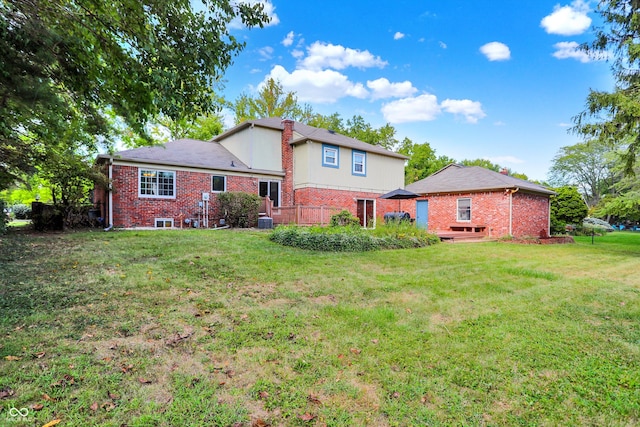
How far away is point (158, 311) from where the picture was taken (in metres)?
3.96

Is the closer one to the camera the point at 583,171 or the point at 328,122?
the point at 328,122

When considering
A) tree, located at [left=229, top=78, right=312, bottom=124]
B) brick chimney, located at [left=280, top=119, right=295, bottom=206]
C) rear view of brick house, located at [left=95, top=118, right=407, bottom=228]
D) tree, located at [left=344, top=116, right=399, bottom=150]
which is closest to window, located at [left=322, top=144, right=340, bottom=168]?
rear view of brick house, located at [left=95, top=118, right=407, bottom=228]

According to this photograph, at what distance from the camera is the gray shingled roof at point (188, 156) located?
14.0 meters

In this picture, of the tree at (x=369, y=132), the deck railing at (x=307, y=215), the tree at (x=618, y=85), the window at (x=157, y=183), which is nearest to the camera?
the tree at (x=618, y=85)

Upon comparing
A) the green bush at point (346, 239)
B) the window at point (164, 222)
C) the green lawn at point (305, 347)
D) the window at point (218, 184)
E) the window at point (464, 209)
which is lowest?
the green lawn at point (305, 347)

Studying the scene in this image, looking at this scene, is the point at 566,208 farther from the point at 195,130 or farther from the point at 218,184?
the point at 195,130

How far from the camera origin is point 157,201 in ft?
46.4

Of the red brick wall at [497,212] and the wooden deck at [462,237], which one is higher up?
the red brick wall at [497,212]

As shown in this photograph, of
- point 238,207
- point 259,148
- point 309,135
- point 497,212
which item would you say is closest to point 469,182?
point 497,212

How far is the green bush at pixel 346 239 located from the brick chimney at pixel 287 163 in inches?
306

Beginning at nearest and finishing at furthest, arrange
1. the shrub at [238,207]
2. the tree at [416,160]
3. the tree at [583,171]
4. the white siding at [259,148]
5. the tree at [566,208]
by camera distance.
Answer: the shrub at [238,207]
the white siding at [259,148]
the tree at [566,208]
the tree at [416,160]
the tree at [583,171]

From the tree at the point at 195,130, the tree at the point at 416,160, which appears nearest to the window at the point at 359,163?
the tree at the point at 195,130

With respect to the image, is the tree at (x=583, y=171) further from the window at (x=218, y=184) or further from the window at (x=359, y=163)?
the window at (x=218, y=184)

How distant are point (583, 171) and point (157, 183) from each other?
55686mm
